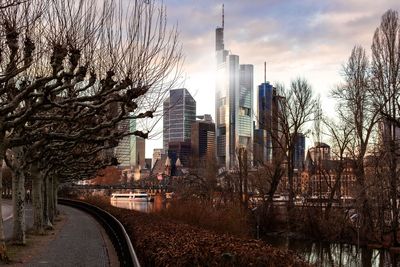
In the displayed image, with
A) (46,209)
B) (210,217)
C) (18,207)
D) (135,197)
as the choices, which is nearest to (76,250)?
(18,207)

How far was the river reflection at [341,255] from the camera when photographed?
32062 millimetres

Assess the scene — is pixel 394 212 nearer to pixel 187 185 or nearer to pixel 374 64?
pixel 374 64

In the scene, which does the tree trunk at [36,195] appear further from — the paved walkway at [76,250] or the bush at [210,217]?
the bush at [210,217]

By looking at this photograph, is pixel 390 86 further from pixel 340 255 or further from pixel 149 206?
pixel 149 206

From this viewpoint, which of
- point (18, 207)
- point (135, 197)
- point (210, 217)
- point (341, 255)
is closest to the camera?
point (18, 207)

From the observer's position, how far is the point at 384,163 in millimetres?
35188

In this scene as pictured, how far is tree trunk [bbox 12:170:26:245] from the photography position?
70.3 ft

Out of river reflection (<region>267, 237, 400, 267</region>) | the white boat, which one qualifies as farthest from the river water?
the white boat

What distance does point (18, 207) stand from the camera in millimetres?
21375

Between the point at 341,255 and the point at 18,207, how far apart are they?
22793mm

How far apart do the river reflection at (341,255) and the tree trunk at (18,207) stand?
591 inches

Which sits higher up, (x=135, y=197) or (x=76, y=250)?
(x=76, y=250)

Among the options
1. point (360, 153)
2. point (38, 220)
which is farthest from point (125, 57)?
point (360, 153)

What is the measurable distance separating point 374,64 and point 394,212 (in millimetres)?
11121
